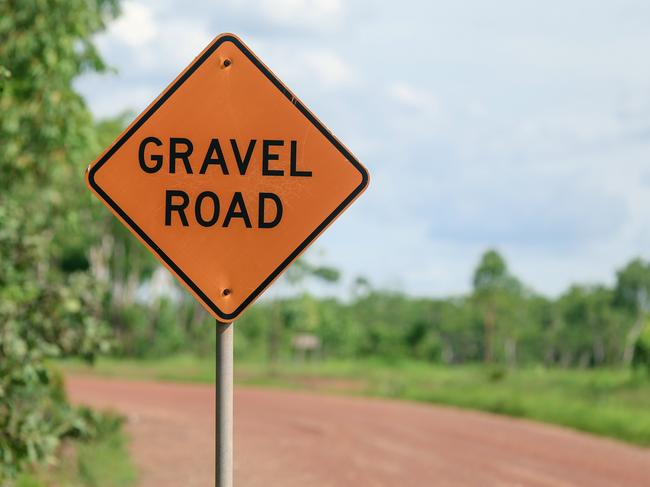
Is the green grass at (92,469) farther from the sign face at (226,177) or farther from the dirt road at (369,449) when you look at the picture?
the sign face at (226,177)

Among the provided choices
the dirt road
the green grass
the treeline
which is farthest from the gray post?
the treeline

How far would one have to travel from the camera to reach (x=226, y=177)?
14.0 feet

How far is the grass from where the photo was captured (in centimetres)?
1886

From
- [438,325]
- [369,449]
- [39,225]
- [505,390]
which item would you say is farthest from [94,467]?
[438,325]

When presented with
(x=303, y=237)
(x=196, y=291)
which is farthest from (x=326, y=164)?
(x=196, y=291)

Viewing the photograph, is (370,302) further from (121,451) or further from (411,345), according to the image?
(121,451)

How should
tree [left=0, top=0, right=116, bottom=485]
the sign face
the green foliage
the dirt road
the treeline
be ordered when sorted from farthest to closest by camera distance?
the treeline → the dirt road → the green foliage → tree [left=0, top=0, right=116, bottom=485] → the sign face

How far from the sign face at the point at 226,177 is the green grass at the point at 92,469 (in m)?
6.04

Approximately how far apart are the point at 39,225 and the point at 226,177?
732 centimetres

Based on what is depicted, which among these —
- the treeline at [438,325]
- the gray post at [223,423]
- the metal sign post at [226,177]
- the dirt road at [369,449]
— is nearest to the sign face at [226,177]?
the metal sign post at [226,177]

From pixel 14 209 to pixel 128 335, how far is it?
5097 centimetres

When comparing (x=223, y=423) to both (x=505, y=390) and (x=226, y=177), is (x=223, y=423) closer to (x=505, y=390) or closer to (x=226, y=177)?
(x=226, y=177)

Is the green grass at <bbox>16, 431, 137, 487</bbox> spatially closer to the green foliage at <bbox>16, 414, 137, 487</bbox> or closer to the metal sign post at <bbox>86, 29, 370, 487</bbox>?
the green foliage at <bbox>16, 414, 137, 487</bbox>

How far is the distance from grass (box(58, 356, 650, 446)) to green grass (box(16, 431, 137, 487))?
342 inches
